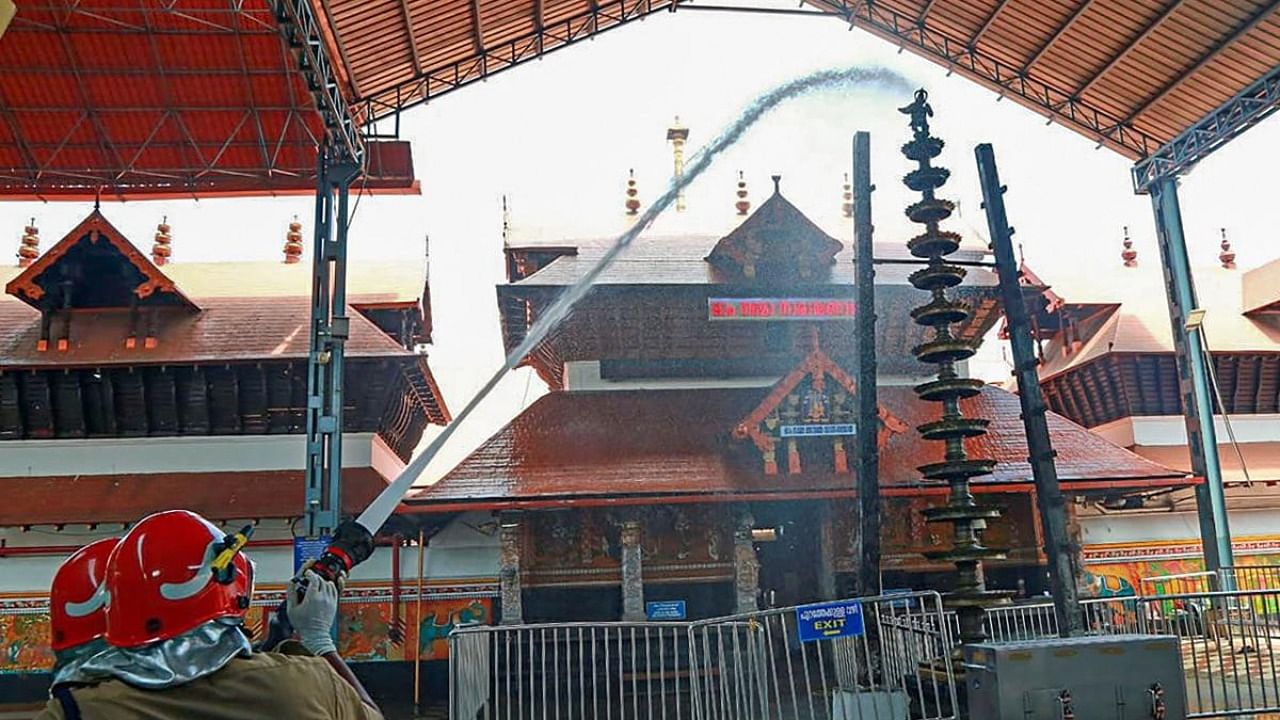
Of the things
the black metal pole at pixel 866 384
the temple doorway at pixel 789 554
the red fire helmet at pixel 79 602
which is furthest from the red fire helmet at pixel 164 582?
the temple doorway at pixel 789 554

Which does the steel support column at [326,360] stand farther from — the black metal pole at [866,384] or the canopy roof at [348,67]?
Result: the black metal pole at [866,384]

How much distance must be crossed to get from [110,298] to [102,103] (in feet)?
15.0

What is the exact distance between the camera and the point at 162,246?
21.9m

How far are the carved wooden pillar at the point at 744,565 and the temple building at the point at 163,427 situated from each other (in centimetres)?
440

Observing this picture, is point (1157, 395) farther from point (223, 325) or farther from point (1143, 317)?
point (223, 325)

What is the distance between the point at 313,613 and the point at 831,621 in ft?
15.5

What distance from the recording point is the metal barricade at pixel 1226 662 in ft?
24.1

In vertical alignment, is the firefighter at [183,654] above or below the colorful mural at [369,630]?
above

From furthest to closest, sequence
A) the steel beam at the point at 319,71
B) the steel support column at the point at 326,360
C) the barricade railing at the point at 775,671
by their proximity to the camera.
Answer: the steel support column at the point at 326,360, the steel beam at the point at 319,71, the barricade railing at the point at 775,671

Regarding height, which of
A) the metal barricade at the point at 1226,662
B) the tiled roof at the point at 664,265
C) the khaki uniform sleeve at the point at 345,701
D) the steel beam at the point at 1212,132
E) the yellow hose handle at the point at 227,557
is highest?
the steel beam at the point at 1212,132

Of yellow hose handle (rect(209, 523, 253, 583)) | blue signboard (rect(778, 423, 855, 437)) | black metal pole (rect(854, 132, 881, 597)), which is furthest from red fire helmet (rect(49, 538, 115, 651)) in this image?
blue signboard (rect(778, 423, 855, 437))

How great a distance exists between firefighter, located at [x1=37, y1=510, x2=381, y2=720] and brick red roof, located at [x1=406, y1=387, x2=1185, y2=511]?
11932 mm

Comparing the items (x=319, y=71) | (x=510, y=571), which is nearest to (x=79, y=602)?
(x=319, y=71)

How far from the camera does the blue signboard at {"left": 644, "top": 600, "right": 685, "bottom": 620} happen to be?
579 inches
